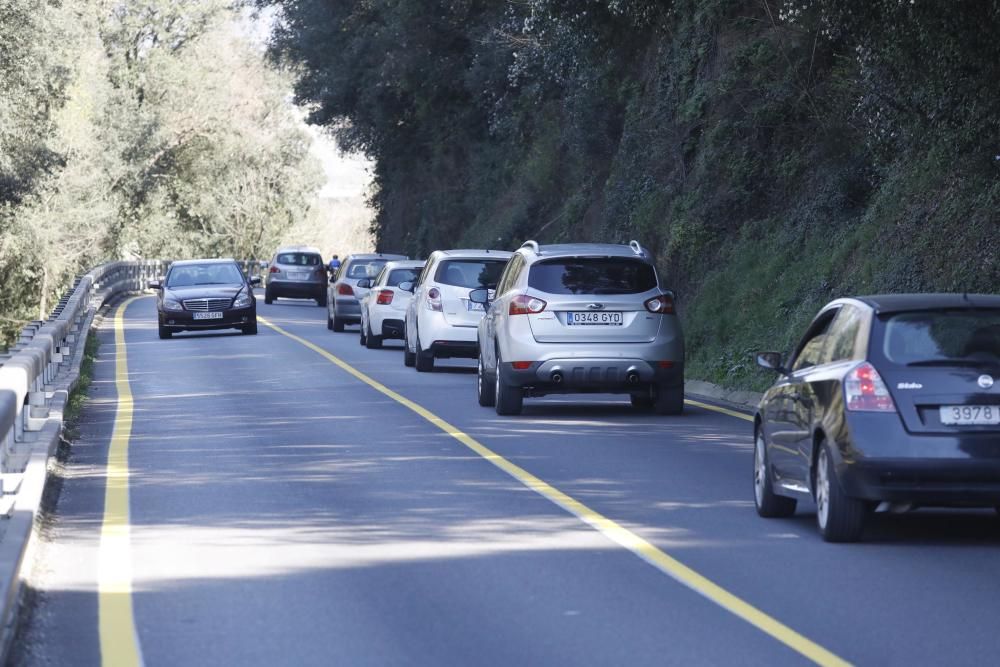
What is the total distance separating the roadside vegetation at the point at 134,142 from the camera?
4547 cm

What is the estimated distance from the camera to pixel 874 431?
10570 millimetres

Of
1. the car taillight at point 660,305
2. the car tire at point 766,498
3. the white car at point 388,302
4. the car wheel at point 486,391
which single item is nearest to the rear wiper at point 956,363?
the car tire at point 766,498

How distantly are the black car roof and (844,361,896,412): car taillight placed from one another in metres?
0.49

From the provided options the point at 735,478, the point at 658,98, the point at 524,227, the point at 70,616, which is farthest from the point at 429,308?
the point at 524,227

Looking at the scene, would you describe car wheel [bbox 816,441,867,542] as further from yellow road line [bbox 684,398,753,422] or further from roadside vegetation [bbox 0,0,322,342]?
roadside vegetation [bbox 0,0,322,342]

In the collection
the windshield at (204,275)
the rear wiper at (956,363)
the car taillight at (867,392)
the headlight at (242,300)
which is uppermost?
the rear wiper at (956,363)

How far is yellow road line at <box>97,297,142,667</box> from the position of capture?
A: 26.2ft

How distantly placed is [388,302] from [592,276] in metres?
13.8

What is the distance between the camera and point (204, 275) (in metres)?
38.6

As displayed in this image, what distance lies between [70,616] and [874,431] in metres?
4.57

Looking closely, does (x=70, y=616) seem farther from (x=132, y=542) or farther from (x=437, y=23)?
(x=437, y=23)

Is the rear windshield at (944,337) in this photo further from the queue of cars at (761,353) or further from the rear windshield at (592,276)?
the rear windshield at (592,276)

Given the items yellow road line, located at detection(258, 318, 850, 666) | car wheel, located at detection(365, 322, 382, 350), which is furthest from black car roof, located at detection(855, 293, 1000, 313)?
car wheel, located at detection(365, 322, 382, 350)

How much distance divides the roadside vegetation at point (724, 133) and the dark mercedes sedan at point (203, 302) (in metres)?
7.55
